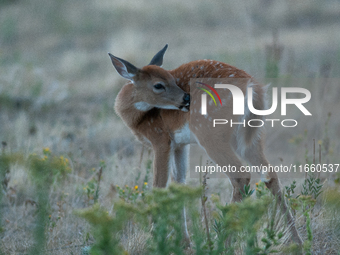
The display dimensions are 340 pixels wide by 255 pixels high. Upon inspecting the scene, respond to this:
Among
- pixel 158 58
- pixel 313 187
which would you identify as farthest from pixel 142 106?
pixel 313 187

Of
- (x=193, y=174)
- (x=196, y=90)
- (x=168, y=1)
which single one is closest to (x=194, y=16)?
(x=168, y=1)

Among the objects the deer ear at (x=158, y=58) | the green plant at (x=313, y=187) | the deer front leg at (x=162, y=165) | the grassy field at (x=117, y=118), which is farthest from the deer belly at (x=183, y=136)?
the green plant at (x=313, y=187)

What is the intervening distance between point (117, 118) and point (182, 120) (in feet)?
16.7

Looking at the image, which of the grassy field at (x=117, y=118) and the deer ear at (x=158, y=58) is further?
the deer ear at (x=158, y=58)

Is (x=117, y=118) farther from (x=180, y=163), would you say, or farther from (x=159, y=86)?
(x=159, y=86)

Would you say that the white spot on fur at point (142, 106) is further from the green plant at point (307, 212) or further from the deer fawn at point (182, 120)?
the green plant at point (307, 212)

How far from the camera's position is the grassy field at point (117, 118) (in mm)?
3354

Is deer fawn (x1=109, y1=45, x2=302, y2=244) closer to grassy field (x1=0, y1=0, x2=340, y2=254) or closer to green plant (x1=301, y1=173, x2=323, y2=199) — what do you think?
green plant (x1=301, y1=173, x2=323, y2=199)

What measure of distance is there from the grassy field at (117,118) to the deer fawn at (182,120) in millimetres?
463

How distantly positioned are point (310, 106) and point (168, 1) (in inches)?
513

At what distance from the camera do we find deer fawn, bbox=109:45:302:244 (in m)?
4.34

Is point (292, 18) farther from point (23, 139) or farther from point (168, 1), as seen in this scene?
point (23, 139)

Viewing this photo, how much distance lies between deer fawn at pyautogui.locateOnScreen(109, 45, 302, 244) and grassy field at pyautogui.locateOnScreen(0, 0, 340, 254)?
0.46 metres

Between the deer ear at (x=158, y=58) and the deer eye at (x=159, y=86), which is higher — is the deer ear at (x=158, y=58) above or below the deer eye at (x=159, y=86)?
above
